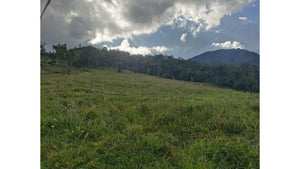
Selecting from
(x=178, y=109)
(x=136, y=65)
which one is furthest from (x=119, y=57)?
(x=178, y=109)

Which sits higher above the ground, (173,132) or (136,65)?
(136,65)

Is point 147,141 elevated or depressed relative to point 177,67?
depressed

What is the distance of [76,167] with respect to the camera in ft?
6.07

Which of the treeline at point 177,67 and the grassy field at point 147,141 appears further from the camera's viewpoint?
the treeline at point 177,67

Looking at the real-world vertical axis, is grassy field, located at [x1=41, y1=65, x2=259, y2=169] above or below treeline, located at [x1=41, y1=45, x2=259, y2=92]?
below

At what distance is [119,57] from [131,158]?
57845 mm

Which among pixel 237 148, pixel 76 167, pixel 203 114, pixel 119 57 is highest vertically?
pixel 119 57

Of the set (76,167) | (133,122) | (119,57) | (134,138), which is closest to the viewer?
(76,167)

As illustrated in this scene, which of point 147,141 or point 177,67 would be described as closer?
point 147,141

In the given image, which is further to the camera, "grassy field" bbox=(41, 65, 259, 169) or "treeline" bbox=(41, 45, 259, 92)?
"treeline" bbox=(41, 45, 259, 92)

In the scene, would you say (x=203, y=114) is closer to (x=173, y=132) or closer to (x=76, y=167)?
(x=173, y=132)

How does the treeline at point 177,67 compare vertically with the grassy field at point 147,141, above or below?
above
